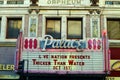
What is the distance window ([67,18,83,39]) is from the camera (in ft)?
72.8

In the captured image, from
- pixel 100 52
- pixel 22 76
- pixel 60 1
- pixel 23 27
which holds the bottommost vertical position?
pixel 22 76

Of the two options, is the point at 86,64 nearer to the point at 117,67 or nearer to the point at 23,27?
the point at 117,67

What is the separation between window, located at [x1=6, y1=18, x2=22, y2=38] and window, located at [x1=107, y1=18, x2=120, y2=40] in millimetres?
5248

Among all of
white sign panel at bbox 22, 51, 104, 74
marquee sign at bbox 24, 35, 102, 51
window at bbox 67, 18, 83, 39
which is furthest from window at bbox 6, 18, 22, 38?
window at bbox 67, 18, 83, 39

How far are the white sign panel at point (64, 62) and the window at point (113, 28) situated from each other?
2057mm

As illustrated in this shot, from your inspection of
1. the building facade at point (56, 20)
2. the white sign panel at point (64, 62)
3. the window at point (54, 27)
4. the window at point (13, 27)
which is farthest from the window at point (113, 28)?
the window at point (13, 27)

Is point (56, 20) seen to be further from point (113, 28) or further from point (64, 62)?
point (113, 28)

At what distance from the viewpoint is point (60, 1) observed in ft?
73.5

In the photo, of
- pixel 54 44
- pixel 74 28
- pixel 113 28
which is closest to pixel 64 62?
pixel 54 44

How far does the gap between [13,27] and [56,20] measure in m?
2.59

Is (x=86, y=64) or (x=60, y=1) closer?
(x=86, y=64)

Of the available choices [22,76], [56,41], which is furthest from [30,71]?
[56,41]

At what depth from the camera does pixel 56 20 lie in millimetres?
22469

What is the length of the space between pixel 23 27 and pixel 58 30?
206 centimetres
